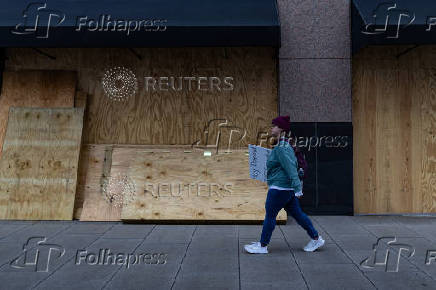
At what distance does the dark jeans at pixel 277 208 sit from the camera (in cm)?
517

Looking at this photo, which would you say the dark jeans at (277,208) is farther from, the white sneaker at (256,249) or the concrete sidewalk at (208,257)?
the concrete sidewalk at (208,257)

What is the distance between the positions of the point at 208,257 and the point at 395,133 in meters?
5.07

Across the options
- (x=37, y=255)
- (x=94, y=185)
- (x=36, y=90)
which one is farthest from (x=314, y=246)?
(x=36, y=90)

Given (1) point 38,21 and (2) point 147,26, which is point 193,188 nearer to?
(2) point 147,26

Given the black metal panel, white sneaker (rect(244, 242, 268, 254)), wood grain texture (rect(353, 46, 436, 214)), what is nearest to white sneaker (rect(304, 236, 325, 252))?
white sneaker (rect(244, 242, 268, 254))

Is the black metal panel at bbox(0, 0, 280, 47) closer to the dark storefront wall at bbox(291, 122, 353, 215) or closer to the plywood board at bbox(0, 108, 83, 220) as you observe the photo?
the plywood board at bbox(0, 108, 83, 220)

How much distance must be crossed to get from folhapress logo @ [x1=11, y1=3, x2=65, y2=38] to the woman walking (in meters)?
4.41

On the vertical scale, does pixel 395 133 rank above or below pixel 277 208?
above

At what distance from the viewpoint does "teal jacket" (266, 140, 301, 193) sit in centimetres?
503

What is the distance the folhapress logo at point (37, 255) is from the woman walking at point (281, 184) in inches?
99.4

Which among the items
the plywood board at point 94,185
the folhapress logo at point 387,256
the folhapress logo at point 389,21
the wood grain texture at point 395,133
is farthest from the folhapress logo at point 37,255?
the folhapress logo at point 389,21

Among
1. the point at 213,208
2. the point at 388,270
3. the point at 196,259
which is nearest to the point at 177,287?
the point at 196,259

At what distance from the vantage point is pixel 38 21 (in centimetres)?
692

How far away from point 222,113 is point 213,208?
6.83ft
